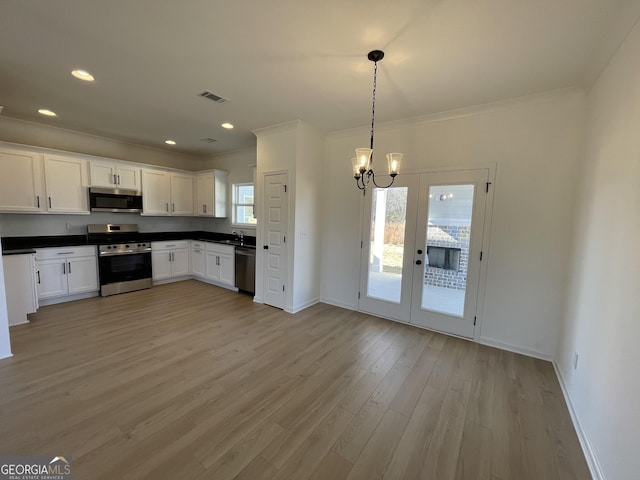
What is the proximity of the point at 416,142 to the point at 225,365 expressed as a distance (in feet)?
11.7

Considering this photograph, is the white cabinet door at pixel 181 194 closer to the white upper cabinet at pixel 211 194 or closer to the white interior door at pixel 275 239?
the white upper cabinet at pixel 211 194

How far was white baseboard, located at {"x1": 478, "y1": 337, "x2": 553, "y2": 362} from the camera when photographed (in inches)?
116

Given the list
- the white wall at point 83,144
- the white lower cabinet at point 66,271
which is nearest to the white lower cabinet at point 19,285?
the white lower cabinet at point 66,271

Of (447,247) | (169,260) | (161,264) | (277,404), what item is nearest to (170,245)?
(169,260)

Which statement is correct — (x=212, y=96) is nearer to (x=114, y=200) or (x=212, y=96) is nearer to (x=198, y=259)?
(x=114, y=200)

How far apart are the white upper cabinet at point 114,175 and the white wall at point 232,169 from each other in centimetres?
166

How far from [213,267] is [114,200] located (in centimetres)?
212

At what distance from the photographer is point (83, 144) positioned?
4.80 meters

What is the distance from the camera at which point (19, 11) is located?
1.83m

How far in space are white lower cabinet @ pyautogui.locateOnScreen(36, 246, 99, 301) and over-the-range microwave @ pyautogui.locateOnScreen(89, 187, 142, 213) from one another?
0.76 m

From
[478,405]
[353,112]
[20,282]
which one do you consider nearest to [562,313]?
[478,405]

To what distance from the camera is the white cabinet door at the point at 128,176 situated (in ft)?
16.0

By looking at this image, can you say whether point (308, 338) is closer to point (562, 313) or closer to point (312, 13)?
point (562, 313)

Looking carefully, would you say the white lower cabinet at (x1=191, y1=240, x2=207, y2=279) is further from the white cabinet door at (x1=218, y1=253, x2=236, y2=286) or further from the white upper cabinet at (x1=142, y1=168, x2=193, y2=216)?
the white upper cabinet at (x1=142, y1=168, x2=193, y2=216)
